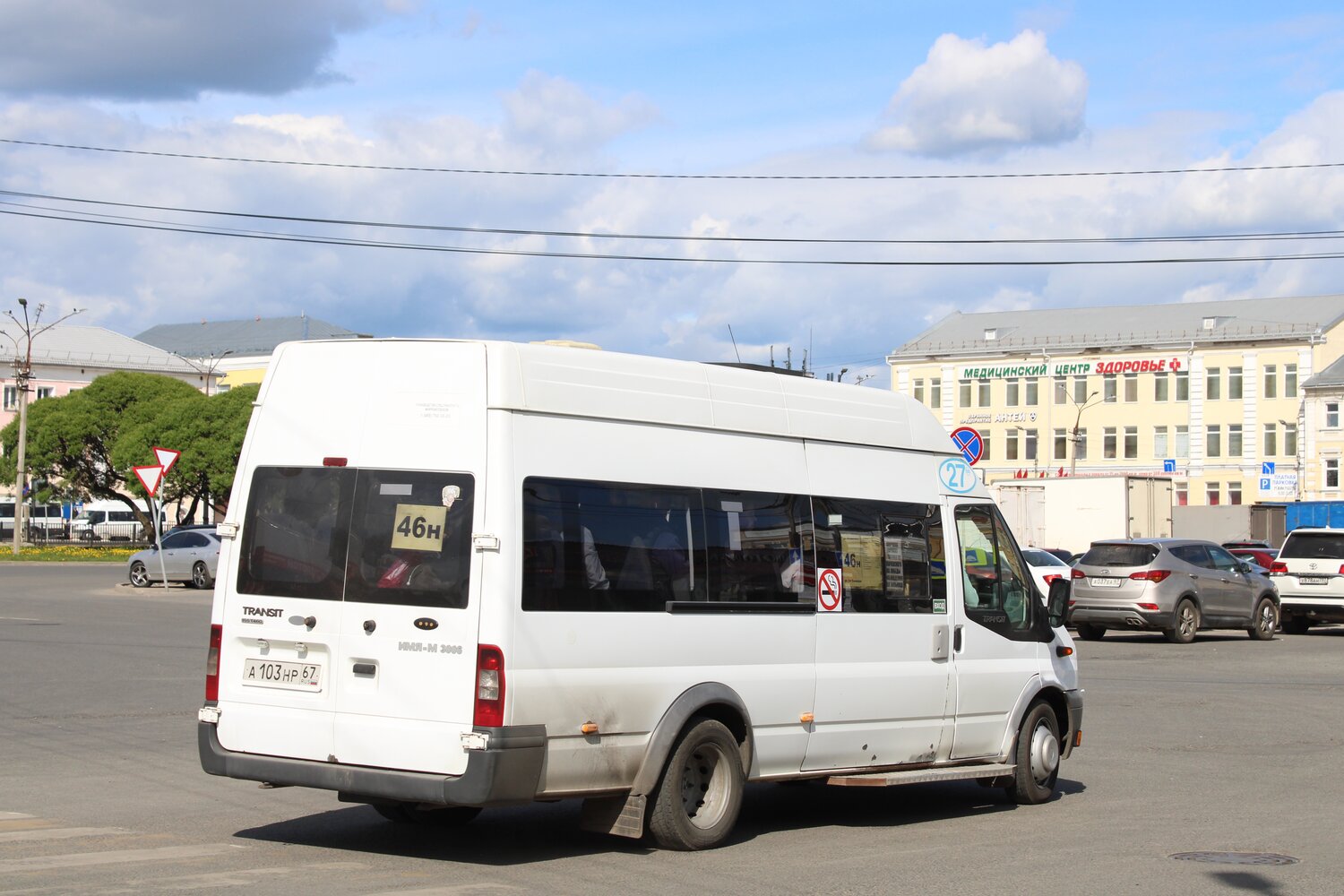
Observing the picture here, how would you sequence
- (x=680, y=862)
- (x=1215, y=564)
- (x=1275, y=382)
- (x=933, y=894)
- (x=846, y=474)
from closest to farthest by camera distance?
(x=933, y=894), (x=680, y=862), (x=846, y=474), (x=1215, y=564), (x=1275, y=382)

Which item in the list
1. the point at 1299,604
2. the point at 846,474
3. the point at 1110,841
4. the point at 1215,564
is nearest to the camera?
the point at 1110,841

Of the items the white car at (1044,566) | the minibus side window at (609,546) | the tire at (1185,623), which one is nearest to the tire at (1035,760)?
the minibus side window at (609,546)

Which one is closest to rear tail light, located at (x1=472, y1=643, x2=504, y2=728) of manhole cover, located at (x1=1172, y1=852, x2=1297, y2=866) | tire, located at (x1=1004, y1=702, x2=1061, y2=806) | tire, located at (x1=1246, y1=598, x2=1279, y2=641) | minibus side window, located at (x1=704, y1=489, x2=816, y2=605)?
minibus side window, located at (x1=704, y1=489, x2=816, y2=605)

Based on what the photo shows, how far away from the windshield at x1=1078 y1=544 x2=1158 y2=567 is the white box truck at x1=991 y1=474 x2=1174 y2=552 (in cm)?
1450

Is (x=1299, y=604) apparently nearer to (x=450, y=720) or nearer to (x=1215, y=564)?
(x=1215, y=564)

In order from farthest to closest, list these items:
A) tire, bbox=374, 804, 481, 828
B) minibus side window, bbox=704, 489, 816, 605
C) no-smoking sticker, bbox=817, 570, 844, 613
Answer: no-smoking sticker, bbox=817, 570, 844, 613 → tire, bbox=374, 804, 481, 828 → minibus side window, bbox=704, 489, 816, 605

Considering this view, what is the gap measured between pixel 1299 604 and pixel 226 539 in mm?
25412

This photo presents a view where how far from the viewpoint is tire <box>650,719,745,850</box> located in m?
8.30

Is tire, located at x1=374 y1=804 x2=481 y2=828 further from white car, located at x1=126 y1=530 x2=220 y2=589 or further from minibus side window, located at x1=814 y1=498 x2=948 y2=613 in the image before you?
white car, located at x1=126 y1=530 x2=220 y2=589

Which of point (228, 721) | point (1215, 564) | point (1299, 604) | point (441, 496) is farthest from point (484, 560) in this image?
point (1299, 604)

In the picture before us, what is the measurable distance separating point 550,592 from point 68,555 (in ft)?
182

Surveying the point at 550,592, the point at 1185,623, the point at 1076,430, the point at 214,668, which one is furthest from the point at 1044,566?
the point at 1076,430

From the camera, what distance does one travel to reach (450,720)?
7562 millimetres

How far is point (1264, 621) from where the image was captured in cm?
2777
